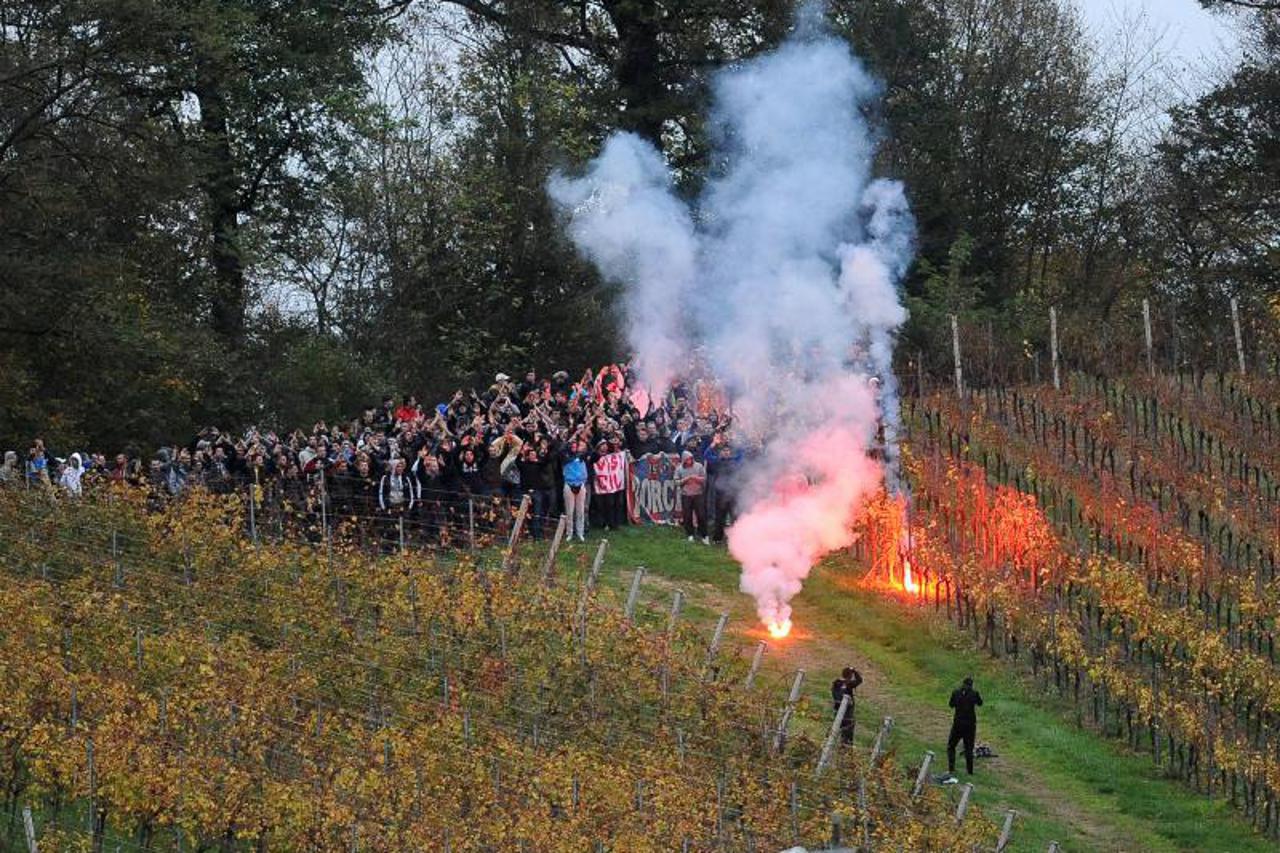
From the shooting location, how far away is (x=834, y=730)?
3206 centimetres

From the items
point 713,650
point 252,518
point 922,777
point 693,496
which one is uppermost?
point 693,496

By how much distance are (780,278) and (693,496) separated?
5.48 m

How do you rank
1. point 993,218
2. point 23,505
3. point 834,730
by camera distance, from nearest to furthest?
point 834,730 → point 23,505 → point 993,218

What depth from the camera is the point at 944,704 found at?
36781 mm

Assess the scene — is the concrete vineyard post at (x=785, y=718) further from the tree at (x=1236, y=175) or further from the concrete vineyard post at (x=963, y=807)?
the tree at (x=1236, y=175)

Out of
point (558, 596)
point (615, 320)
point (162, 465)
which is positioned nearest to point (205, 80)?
point (615, 320)

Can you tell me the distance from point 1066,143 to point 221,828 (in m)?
53.0

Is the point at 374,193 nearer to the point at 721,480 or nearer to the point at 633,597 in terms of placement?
the point at 721,480

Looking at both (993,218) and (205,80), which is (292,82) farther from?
(993,218)

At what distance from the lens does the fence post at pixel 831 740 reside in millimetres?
31547

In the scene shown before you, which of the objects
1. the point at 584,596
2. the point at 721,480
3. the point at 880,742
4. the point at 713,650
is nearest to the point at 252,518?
the point at 584,596

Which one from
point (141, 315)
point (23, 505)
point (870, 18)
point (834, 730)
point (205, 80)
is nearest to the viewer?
point (834, 730)

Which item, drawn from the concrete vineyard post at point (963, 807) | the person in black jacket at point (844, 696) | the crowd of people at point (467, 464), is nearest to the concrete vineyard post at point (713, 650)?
the person in black jacket at point (844, 696)

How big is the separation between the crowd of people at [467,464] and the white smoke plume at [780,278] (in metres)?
1.18
